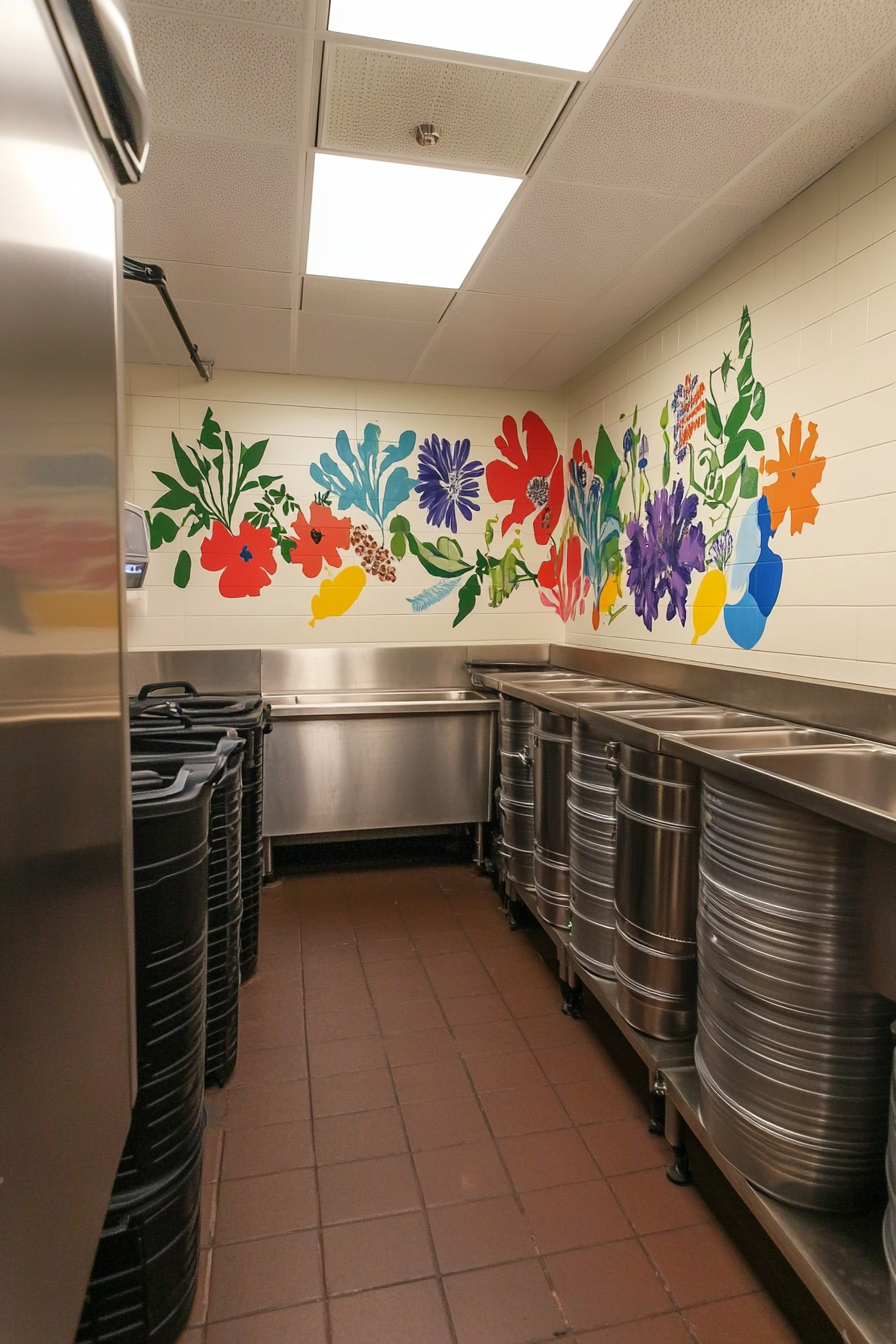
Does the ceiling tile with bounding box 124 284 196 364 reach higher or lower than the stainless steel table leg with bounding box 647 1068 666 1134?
higher

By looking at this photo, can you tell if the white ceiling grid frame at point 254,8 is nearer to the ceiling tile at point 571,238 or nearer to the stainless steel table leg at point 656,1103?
the ceiling tile at point 571,238

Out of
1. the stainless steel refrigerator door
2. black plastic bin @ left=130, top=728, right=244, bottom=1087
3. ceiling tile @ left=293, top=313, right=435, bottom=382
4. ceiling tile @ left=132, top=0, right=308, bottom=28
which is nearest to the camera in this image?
the stainless steel refrigerator door

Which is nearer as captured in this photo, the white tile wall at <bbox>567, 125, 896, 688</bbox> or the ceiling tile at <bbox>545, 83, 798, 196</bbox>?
the ceiling tile at <bbox>545, 83, 798, 196</bbox>

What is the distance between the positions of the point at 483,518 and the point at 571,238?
1.89 m

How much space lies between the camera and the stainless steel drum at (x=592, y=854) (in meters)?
2.47

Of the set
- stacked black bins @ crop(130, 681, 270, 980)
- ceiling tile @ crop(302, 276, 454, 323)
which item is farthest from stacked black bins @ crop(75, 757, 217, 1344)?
ceiling tile @ crop(302, 276, 454, 323)

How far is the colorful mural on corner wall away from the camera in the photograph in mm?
3170

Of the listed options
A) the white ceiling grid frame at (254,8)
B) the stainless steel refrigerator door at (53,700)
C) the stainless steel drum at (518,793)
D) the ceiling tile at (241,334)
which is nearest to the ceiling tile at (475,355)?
the ceiling tile at (241,334)

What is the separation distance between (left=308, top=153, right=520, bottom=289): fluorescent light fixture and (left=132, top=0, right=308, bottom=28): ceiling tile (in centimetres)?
53

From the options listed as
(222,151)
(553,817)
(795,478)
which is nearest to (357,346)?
(222,151)

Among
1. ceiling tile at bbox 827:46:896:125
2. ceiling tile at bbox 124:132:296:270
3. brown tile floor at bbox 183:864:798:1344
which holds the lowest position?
brown tile floor at bbox 183:864:798:1344

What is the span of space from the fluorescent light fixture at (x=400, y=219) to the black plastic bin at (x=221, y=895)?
1781mm

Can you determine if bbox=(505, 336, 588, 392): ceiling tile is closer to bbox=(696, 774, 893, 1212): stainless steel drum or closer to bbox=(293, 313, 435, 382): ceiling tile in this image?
bbox=(293, 313, 435, 382): ceiling tile

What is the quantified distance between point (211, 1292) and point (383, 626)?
321cm
